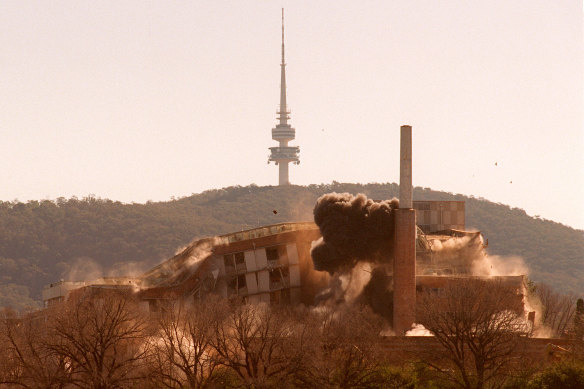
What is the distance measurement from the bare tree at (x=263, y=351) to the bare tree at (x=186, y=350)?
984 millimetres

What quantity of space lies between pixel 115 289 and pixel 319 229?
18236 millimetres

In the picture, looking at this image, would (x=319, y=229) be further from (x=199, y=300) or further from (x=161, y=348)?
(x=161, y=348)

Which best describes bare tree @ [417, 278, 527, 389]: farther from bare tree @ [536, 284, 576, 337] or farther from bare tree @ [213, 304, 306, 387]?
bare tree @ [536, 284, 576, 337]

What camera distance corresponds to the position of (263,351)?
72438 millimetres

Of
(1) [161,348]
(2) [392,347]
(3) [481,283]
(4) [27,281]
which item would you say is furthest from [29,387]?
(4) [27,281]

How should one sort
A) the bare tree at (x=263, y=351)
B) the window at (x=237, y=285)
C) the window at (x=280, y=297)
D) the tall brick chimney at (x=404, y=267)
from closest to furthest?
the bare tree at (x=263, y=351), the tall brick chimney at (x=404, y=267), the window at (x=280, y=297), the window at (x=237, y=285)

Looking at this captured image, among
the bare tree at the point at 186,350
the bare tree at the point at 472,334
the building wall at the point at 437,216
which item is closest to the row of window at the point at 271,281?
the bare tree at the point at 186,350

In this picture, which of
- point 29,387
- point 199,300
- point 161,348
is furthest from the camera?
point 199,300

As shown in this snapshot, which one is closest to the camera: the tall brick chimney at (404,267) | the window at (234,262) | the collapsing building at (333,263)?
the tall brick chimney at (404,267)

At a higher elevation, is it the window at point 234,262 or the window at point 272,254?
the window at point 272,254

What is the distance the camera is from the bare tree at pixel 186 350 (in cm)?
6794

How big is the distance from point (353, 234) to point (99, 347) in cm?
2461

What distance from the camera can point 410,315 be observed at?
289ft

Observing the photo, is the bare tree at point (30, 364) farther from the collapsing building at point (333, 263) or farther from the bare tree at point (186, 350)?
the collapsing building at point (333, 263)
